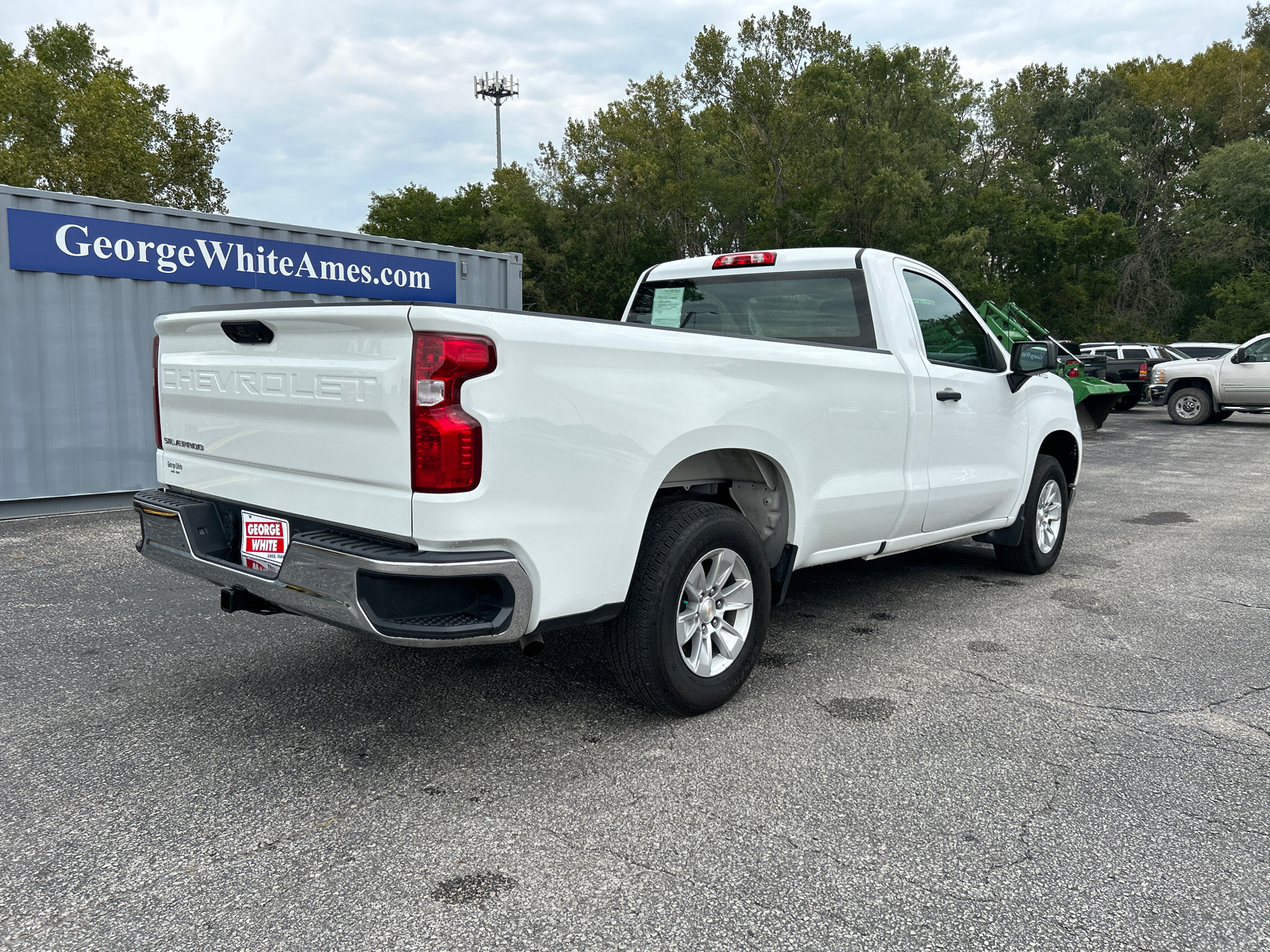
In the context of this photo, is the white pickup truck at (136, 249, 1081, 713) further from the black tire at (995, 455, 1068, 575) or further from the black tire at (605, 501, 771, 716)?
the black tire at (995, 455, 1068, 575)

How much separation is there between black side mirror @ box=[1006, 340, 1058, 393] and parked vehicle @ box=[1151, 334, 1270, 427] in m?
16.3

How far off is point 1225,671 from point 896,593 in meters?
1.78

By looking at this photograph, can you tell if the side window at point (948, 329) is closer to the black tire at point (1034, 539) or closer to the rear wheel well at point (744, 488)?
the black tire at point (1034, 539)

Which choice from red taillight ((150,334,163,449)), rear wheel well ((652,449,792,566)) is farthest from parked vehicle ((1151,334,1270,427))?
red taillight ((150,334,163,449))

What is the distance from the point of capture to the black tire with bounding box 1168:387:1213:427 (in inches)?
801

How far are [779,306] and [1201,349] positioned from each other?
85.5 ft

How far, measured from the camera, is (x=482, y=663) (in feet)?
13.9

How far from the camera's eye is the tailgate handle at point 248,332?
3250mm

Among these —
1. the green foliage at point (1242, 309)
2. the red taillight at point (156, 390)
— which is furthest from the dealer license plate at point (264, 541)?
the green foliage at point (1242, 309)

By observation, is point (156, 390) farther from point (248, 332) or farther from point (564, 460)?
point (564, 460)

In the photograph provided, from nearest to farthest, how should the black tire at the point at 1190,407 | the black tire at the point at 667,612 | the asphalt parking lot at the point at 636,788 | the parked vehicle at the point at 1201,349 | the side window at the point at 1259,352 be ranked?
1. the asphalt parking lot at the point at 636,788
2. the black tire at the point at 667,612
3. the side window at the point at 1259,352
4. the black tire at the point at 1190,407
5. the parked vehicle at the point at 1201,349

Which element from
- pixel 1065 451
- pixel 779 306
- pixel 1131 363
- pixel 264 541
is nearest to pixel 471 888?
pixel 264 541

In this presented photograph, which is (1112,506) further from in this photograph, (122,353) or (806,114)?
(806,114)

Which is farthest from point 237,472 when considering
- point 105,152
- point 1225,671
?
point 105,152
